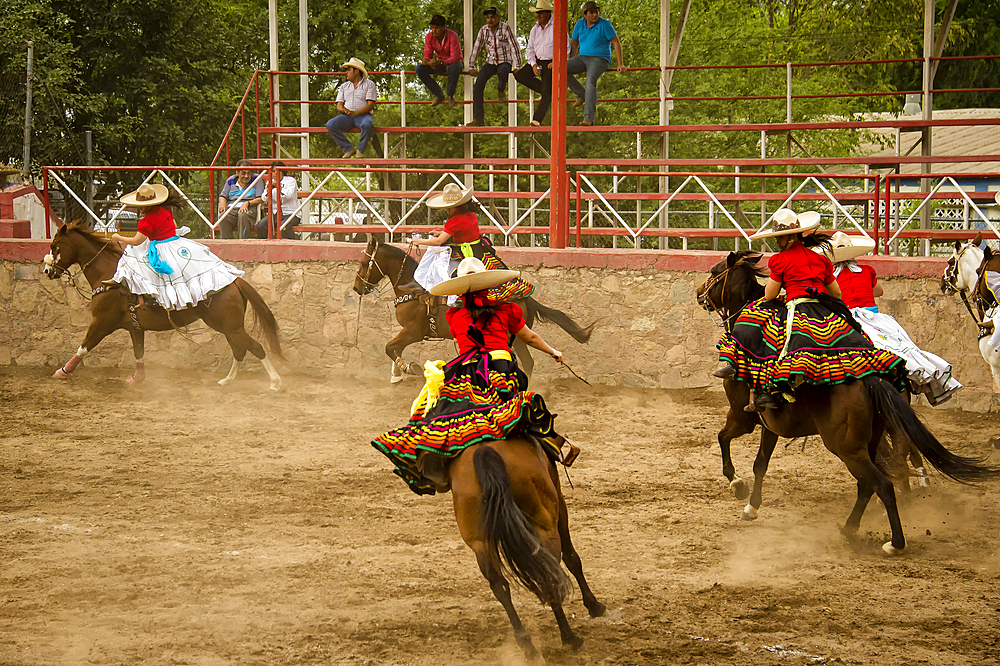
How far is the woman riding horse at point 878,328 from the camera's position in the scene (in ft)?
24.4

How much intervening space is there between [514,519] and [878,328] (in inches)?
183

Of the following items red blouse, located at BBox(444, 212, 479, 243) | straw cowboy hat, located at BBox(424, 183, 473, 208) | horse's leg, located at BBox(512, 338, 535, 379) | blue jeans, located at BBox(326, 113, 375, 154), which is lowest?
horse's leg, located at BBox(512, 338, 535, 379)

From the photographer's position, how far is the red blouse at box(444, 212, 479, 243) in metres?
10.0

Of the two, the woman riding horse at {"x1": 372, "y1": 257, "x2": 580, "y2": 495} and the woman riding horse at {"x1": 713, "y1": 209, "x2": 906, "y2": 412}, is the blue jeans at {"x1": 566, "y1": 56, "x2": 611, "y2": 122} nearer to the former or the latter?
the woman riding horse at {"x1": 713, "y1": 209, "x2": 906, "y2": 412}

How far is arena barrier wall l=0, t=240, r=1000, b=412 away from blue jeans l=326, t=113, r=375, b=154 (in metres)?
4.02

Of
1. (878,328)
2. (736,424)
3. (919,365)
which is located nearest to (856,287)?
(878,328)

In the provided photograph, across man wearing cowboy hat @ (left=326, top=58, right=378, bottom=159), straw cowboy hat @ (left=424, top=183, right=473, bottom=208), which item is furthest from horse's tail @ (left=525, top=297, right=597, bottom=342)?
man wearing cowboy hat @ (left=326, top=58, right=378, bottom=159)

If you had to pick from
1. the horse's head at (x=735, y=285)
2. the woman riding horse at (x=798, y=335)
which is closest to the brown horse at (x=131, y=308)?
the horse's head at (x=735, y=285)

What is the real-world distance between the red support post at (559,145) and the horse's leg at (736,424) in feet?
15.4

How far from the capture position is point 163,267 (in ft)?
35.3

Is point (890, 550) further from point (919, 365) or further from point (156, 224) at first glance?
point (156, 224)

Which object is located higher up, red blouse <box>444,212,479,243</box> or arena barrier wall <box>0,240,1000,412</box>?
red blouse <box>444,212,479,243</box>

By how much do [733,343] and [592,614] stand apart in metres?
2.43

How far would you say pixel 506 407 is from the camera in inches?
185
